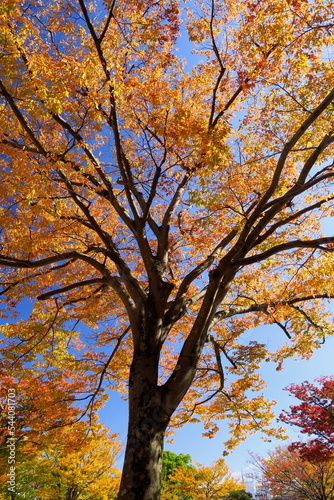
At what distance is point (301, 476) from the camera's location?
46.8 ft

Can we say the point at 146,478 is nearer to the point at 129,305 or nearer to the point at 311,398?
the point at 129,305

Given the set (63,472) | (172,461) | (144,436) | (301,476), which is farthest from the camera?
(172,461)

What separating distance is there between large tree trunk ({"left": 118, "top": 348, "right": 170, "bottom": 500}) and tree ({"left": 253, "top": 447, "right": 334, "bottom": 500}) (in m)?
11.1

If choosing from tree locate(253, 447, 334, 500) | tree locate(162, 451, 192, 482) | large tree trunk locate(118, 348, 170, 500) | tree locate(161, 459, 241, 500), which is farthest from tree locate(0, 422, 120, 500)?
tree locate(162, 451, 192, 482)

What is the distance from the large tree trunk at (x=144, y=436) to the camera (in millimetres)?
3832

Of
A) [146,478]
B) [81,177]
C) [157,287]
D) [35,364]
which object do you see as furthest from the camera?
[35,364]

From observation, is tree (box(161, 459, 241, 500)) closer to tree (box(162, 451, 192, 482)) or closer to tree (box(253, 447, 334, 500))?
tree (box(253, 447, 334, 500))

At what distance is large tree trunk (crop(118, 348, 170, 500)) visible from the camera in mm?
3832

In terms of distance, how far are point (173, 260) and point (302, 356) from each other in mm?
4031

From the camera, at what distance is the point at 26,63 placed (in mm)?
5016

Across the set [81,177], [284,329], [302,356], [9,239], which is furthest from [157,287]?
[302,356]

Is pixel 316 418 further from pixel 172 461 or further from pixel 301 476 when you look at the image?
pixel 172 461

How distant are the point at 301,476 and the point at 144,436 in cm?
1387

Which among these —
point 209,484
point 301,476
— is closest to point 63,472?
point 209,484
